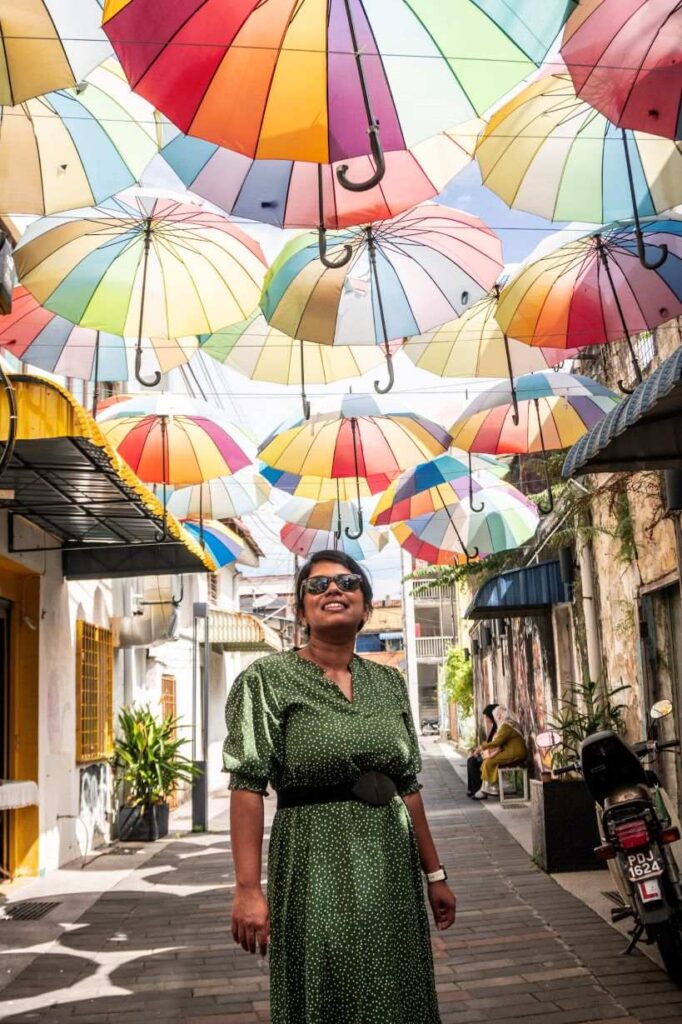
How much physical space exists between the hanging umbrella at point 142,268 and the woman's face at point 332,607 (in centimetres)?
403

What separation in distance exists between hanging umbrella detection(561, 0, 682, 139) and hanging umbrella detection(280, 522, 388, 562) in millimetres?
12049

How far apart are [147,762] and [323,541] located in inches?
209

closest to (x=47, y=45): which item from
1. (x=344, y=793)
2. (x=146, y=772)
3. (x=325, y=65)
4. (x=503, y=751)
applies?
(x=325, y=65)

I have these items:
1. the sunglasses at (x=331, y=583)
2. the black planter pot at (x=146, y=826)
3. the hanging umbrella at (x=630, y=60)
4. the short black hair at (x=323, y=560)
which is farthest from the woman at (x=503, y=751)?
the sunglasses at (x=331, y=583)

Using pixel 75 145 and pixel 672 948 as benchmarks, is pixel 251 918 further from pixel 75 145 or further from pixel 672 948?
pixel 75 145

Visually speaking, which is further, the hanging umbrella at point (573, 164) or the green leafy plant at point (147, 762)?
the green leafy plant at point (147, 762)

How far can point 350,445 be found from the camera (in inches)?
449

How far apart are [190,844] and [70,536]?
4661 mm

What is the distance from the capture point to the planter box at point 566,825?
31.2ft

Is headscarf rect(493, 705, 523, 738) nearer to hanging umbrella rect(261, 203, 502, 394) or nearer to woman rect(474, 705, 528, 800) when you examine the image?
woman rect(474, 705, 528, 800)

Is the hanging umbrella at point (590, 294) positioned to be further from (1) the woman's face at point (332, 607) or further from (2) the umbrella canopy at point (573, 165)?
(1) the woman's face at point (332, 607)

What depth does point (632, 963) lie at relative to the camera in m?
6.53

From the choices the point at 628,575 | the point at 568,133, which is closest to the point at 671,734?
the point at 628,575

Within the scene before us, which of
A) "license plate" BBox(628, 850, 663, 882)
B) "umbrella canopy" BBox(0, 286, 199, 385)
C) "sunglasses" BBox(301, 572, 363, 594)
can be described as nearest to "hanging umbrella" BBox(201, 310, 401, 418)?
"umbrella canopy" BBox(0, 286, 199, 385)
